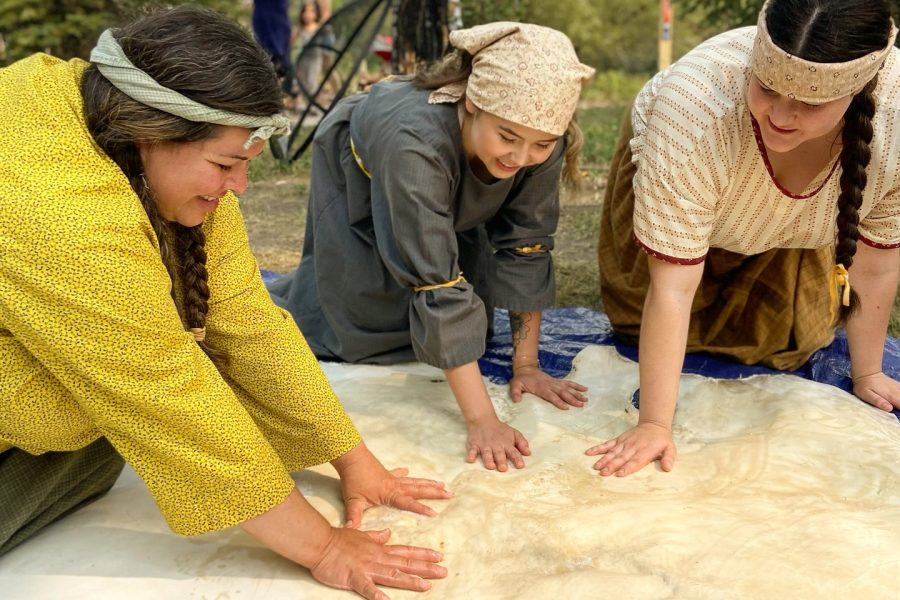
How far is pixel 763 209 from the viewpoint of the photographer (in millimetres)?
1984

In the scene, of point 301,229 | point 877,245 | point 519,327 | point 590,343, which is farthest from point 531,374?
point 301,229

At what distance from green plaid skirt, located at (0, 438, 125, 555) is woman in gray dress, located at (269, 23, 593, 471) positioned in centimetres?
71

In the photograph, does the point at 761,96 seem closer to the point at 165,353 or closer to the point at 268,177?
the point at 165,353

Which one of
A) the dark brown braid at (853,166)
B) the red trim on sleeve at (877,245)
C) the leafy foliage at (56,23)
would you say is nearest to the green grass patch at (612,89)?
the leafy foliage at (56,23)

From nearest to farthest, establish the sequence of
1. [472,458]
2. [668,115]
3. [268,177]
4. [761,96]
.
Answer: [761,96] → [668,115] → [472,458] → [268,177]

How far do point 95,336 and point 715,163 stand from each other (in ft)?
3.98

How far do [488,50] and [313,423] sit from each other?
0.84 metres

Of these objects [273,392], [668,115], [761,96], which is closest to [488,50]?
[668,115]

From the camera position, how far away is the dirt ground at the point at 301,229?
3.37 m

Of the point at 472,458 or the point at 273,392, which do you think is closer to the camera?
the point at 273,392

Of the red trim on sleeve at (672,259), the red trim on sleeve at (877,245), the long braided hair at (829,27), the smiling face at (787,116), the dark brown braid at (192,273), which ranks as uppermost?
the long braided hair at (829,27)

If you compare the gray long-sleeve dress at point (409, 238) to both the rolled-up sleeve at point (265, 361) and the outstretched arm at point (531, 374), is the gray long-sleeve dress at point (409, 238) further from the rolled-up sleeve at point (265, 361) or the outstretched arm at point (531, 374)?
the rolled-up sleeve at point (265, 361)

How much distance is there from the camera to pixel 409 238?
6.47ft

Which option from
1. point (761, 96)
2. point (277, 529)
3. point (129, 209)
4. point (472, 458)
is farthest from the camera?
point (472, 458)
